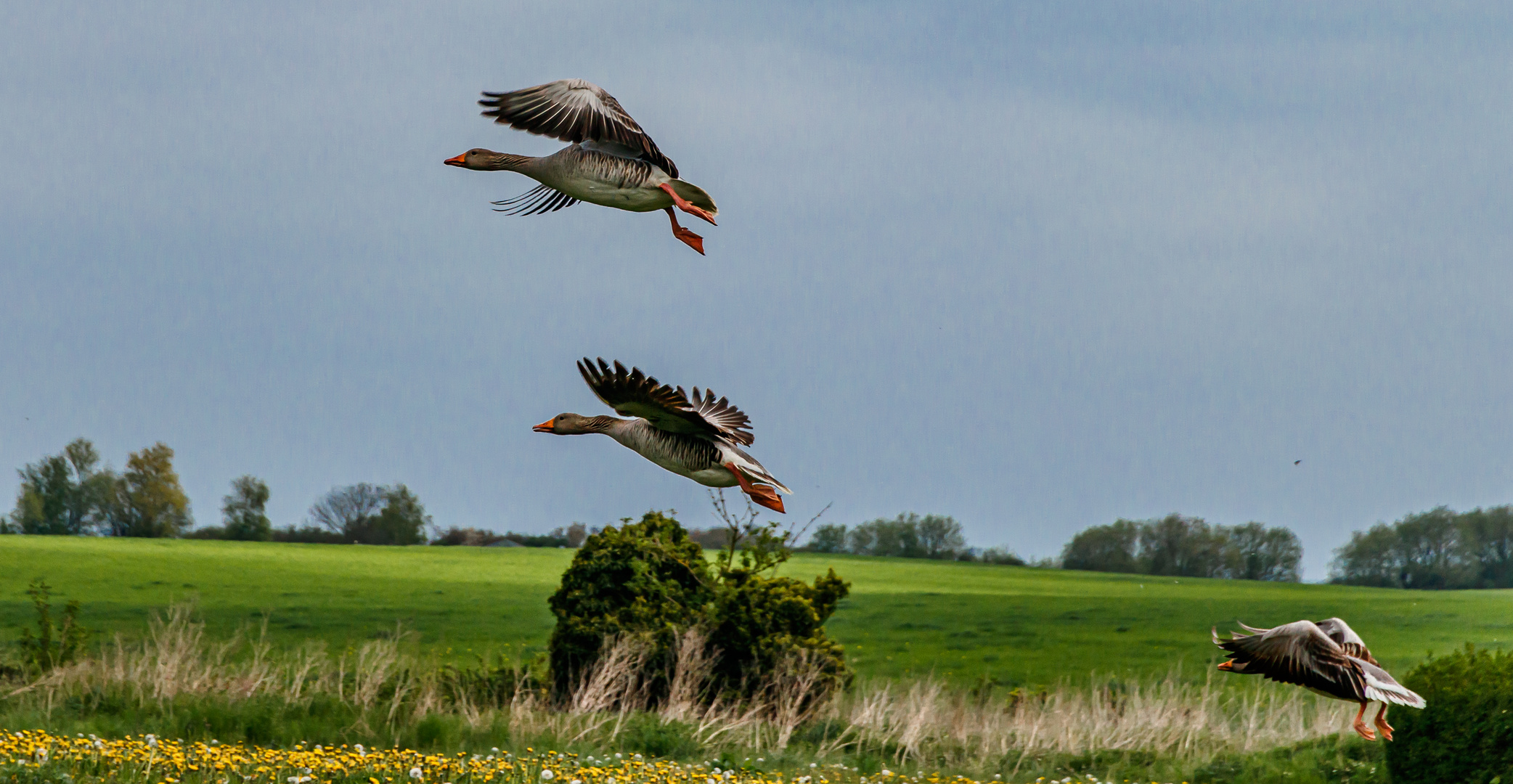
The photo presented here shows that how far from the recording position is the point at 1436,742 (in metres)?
10.7

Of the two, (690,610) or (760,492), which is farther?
(690,610)

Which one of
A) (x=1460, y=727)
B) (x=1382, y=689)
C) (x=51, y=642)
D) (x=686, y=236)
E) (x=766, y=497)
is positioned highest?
(x=686, y=236)

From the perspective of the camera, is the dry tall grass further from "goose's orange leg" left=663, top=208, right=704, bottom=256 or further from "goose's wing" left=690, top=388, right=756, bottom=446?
"goose's orange leg" left=663, top=208, right=704, bottom=256

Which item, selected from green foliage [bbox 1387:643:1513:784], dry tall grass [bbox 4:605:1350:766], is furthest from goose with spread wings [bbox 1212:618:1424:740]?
dry tall grass [bbox 4:605:1350:766]

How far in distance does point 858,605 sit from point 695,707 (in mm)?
21365

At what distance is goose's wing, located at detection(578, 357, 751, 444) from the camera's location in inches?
152

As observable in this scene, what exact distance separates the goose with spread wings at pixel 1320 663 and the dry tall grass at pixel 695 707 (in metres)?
9.56

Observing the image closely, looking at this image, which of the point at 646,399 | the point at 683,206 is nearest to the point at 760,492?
the point at 646,399

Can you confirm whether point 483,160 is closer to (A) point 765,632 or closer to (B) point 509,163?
(B) point 509,163

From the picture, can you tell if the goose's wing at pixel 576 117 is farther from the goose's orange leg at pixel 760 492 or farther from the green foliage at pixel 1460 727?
the green foliage at pixel 1460 727

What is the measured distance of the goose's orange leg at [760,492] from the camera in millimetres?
3678

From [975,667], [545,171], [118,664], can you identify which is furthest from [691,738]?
[975,667]

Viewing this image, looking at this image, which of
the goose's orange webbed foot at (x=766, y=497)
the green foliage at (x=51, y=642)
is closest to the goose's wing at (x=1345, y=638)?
the goose's orange webbed foot at (x=766, y=497)

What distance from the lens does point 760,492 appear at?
3758 mm
